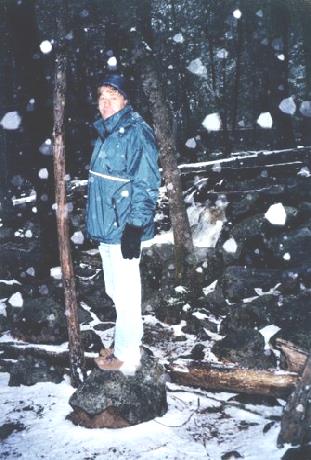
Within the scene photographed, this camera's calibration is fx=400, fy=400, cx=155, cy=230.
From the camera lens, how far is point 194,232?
9383 mm

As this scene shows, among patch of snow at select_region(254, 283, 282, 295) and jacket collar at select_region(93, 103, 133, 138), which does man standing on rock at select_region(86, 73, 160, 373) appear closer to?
jacket collar at select_region(93, 103, 133, 138)

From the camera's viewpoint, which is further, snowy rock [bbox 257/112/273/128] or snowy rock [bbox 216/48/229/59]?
snowy rock [bbox 216/48/229/59]

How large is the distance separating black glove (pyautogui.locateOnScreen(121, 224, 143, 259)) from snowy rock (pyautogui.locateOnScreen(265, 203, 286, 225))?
18.1 ft

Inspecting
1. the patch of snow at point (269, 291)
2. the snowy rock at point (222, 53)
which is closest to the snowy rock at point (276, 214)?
the patch of snow at point (269, 291)

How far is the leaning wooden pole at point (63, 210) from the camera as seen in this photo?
405 cm

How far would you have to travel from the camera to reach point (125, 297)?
3879mm

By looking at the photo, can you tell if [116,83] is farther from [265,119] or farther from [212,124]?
[212,124]

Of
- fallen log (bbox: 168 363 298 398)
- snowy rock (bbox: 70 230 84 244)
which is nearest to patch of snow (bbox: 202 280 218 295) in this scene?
fallen log (bbox: 168 363 298 398)

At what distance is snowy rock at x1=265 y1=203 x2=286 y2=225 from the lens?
8531mm

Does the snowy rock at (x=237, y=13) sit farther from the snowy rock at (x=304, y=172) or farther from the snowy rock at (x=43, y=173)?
the snowy rock at (x=43, y=173)

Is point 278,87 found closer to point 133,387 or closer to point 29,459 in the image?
point 133,387

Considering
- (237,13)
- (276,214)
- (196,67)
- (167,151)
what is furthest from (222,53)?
(167,151)

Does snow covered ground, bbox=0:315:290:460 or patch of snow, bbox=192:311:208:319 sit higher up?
patch of snow, bbox=192:311:208:319

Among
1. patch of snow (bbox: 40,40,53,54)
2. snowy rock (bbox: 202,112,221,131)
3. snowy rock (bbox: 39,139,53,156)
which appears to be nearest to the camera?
snowy rock (bbox: 39,139,53,156)
